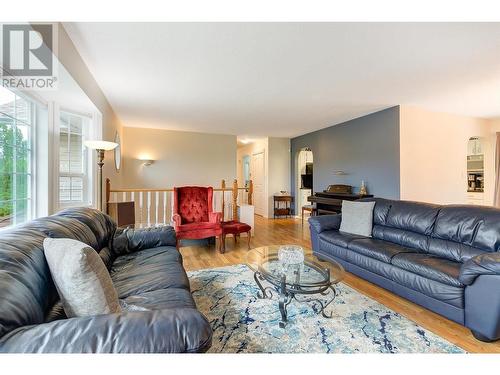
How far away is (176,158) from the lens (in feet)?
20.5

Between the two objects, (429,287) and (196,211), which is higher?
(196,211)

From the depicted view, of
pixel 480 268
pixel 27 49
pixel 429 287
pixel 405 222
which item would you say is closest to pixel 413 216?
pixel 405 222

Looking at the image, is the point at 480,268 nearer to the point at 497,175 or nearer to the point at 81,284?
the point at 81,284

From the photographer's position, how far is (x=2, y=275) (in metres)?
0.90

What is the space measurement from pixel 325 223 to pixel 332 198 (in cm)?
213

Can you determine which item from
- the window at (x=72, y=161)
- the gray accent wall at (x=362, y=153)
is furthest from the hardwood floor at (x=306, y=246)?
the window at (x=72, y=161)

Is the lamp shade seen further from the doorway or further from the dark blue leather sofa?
the doorway

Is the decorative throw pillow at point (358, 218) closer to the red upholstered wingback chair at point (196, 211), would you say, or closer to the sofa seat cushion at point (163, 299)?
the red upholstered wingback chair at point (196, 211)

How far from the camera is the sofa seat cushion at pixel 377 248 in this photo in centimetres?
238
